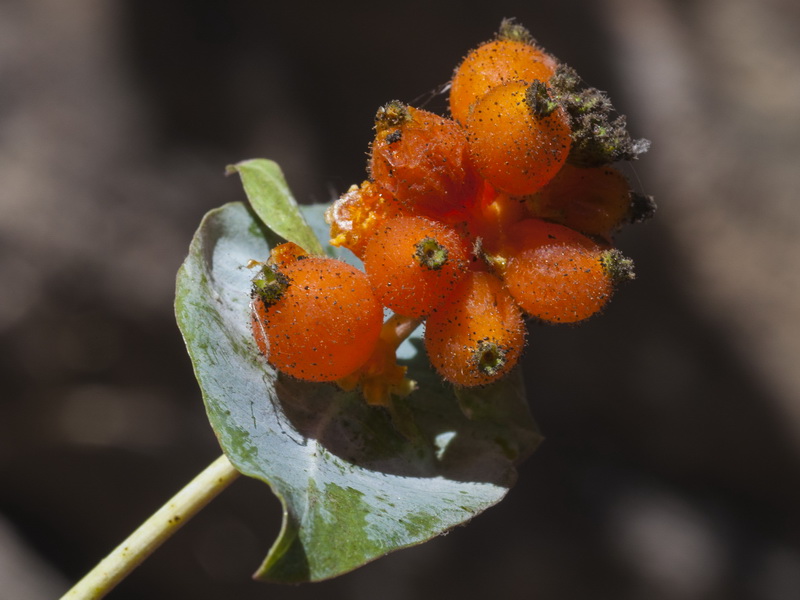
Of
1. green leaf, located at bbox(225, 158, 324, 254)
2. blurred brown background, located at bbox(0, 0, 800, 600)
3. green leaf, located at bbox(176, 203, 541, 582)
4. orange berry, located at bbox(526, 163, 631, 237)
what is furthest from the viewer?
blurred brown background, located at bbox(0, 0, 800, 600)

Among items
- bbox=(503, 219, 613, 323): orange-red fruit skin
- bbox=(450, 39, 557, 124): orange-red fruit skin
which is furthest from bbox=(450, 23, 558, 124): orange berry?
bbox=(503, 219, 613, 323): orange-red fruit skin

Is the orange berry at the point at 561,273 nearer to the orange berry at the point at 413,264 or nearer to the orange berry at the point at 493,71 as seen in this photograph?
the orange berry at the point at 413,264

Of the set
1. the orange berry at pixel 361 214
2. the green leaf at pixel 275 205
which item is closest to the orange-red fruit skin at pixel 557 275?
the orange berry at pixel 361 214

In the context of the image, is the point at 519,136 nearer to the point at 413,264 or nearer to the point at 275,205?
the point at 413,264

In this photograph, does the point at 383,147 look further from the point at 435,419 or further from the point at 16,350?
the point at 16,350

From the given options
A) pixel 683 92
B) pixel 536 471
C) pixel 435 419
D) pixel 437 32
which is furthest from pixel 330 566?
pixel 683 92

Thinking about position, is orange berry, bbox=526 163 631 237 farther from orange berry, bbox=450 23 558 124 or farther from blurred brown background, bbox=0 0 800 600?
blurred brown background, bbox=0 0 800 600
